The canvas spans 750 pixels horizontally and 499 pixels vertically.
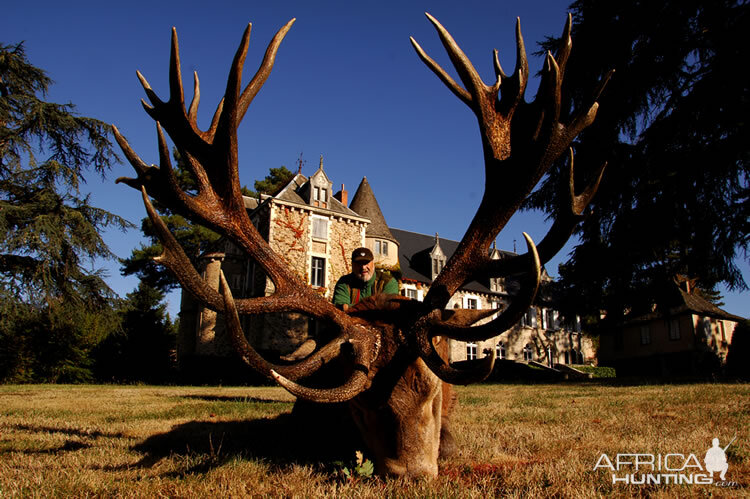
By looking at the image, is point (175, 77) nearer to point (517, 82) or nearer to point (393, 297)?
point (393, 297)

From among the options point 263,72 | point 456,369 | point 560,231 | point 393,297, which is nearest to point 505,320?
point 456,369

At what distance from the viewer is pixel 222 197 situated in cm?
397

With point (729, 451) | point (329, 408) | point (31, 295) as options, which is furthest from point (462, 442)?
point (31, 295)

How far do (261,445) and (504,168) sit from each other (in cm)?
341

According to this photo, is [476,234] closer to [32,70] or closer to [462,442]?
[462,442]

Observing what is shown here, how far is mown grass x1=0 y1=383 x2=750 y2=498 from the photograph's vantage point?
3064mm

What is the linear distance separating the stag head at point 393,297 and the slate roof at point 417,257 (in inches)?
1236

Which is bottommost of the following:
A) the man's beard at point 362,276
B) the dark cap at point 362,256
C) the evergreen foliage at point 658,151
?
the man's beard at point 362,276

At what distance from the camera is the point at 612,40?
13.8 meters

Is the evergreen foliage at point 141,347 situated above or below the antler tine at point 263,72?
below

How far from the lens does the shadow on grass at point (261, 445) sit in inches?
151

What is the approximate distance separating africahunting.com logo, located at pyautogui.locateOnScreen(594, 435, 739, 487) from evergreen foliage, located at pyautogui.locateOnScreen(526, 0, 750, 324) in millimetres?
Answer: 10241

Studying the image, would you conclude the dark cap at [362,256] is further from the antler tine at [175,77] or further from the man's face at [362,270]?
the antler tine at [175,77]

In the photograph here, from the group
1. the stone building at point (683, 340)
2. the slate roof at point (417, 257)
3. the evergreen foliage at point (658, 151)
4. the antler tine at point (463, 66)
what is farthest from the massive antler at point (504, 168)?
the slate roof at point (417, 257)
